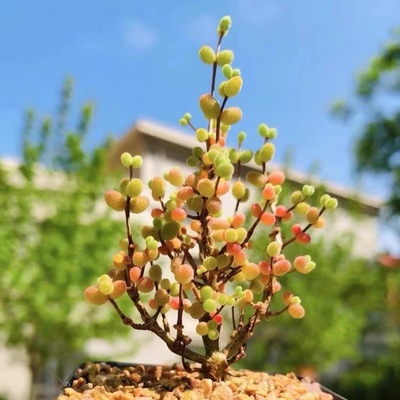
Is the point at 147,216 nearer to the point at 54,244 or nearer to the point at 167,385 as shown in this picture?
the point at 54,244

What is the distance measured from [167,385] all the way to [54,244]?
5531 mm

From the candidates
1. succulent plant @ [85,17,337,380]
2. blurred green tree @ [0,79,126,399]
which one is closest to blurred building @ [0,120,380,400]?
blurred green tree @ [0,79,126,399]

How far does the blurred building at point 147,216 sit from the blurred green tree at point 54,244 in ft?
0.87

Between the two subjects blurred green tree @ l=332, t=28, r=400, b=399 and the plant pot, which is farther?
blurred green tree @ l=332, t=28, r=400, b=399

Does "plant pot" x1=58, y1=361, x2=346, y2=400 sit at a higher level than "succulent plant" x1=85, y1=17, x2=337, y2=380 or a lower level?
lower

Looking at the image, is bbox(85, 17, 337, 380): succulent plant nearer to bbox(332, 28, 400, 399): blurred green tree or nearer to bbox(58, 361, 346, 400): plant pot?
bbox(58, 361, 346, 400): plant pot

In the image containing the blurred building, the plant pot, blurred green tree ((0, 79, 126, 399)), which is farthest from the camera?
the blurred building

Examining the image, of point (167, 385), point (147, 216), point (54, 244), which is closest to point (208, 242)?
point (167, 385)

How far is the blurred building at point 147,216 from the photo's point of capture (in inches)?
299

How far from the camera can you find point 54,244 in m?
6.22

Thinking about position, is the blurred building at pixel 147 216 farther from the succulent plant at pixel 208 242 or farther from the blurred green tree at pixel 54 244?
the succulent plant at pixel 208 242

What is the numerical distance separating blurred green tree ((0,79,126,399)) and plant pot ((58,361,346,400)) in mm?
5301

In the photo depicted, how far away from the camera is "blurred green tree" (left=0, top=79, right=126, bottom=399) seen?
6.15 m

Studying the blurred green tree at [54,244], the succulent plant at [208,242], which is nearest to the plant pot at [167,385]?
the succulent plant at [208,242]
